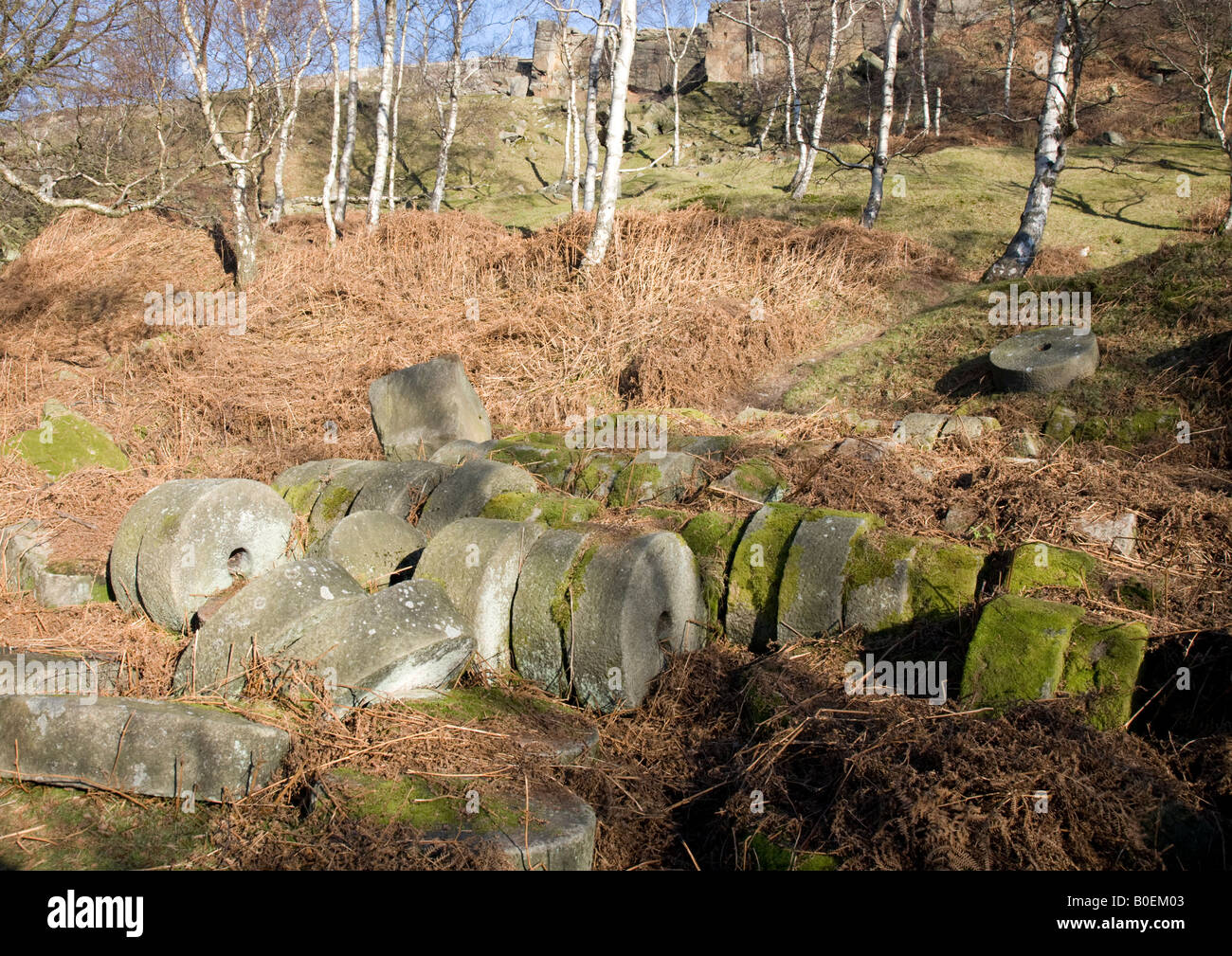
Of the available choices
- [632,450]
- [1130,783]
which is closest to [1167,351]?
[632,450]

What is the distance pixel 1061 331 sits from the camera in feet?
27.1

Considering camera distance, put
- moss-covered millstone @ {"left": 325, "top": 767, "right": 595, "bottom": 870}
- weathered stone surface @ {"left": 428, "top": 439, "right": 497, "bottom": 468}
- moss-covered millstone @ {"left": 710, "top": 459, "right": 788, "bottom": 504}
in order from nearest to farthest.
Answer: moss-covered millstone @ {"left": 325, "top": 767, "right": 595, "bottom": 870}, moss-covered millstone @ {"left": 710, "top": 459, "right": 788, "bottom": 504}, weathered stone surface @ {"left": 428, "top": 439, "right": 497, "bottom": 468}

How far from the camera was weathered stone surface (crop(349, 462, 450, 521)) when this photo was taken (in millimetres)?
6211

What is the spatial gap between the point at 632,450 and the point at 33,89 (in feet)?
28.5

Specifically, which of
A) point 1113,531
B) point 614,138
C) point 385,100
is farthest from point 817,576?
point 385,100

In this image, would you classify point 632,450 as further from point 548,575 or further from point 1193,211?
point 1193,211

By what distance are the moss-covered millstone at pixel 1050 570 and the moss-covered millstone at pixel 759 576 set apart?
118cm

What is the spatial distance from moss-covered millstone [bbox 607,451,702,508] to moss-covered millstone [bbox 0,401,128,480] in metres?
4.79

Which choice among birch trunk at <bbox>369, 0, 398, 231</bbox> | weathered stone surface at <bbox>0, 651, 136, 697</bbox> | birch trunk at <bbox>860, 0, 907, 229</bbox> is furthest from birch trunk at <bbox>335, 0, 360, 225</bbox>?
weathered stone surface at <bbox>0, 651, 136, 697</bbox>

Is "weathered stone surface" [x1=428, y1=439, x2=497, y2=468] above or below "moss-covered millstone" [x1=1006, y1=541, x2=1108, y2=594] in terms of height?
above

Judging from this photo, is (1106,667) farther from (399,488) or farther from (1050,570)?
(399,488)

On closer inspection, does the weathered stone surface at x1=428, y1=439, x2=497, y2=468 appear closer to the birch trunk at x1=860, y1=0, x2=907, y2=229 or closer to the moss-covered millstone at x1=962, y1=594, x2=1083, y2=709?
the moss-covered millstone at x1=962, y1=594, x2=1083, y2=709

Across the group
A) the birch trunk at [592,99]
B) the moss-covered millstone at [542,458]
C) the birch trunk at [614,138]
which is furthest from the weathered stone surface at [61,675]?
the birch trunk at [592,99]

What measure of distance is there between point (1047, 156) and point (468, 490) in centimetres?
964
